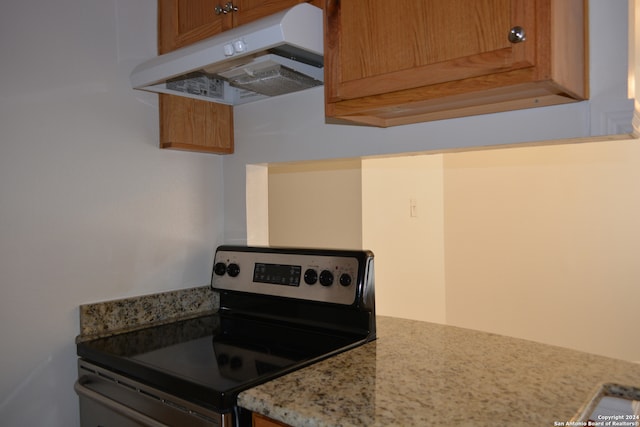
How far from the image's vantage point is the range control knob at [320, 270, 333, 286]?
4.70 feet

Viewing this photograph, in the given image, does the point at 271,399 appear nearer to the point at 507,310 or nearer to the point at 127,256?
the point at 127,256

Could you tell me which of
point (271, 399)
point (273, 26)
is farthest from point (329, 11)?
point (271, 399)

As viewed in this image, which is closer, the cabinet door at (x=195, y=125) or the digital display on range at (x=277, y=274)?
the digital display on range at (x=277, y=274)

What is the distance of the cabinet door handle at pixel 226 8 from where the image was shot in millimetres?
1392

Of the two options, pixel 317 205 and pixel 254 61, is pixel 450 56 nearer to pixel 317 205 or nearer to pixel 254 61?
pixel 254 61

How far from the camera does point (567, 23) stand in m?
0.95

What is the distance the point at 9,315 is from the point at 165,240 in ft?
1.71

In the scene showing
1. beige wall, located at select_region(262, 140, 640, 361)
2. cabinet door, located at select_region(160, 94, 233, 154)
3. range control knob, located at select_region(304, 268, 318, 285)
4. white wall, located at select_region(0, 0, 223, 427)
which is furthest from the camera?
beige wall, located at select_region(262, 140, 640, 361)

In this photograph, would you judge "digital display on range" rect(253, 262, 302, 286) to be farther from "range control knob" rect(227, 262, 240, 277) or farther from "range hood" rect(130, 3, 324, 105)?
"range hood" rect(130, 3, 324, 105)

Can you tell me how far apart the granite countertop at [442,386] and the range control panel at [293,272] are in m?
0.20

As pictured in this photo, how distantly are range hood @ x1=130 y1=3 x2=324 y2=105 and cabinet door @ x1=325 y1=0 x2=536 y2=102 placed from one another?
0.09 m

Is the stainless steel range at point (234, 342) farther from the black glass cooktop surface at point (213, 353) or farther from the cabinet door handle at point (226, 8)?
the cabinet door handle at point (226, 8)

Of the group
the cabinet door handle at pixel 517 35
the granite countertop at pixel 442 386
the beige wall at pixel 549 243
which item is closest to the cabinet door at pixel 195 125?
the granite countertop at pixel 442 386

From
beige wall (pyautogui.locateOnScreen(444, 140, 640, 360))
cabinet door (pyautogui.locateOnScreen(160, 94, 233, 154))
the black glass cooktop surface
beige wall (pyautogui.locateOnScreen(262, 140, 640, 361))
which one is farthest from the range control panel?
beige wall (pyautogui.locateOnScreen(444, 140, 640, 360))
